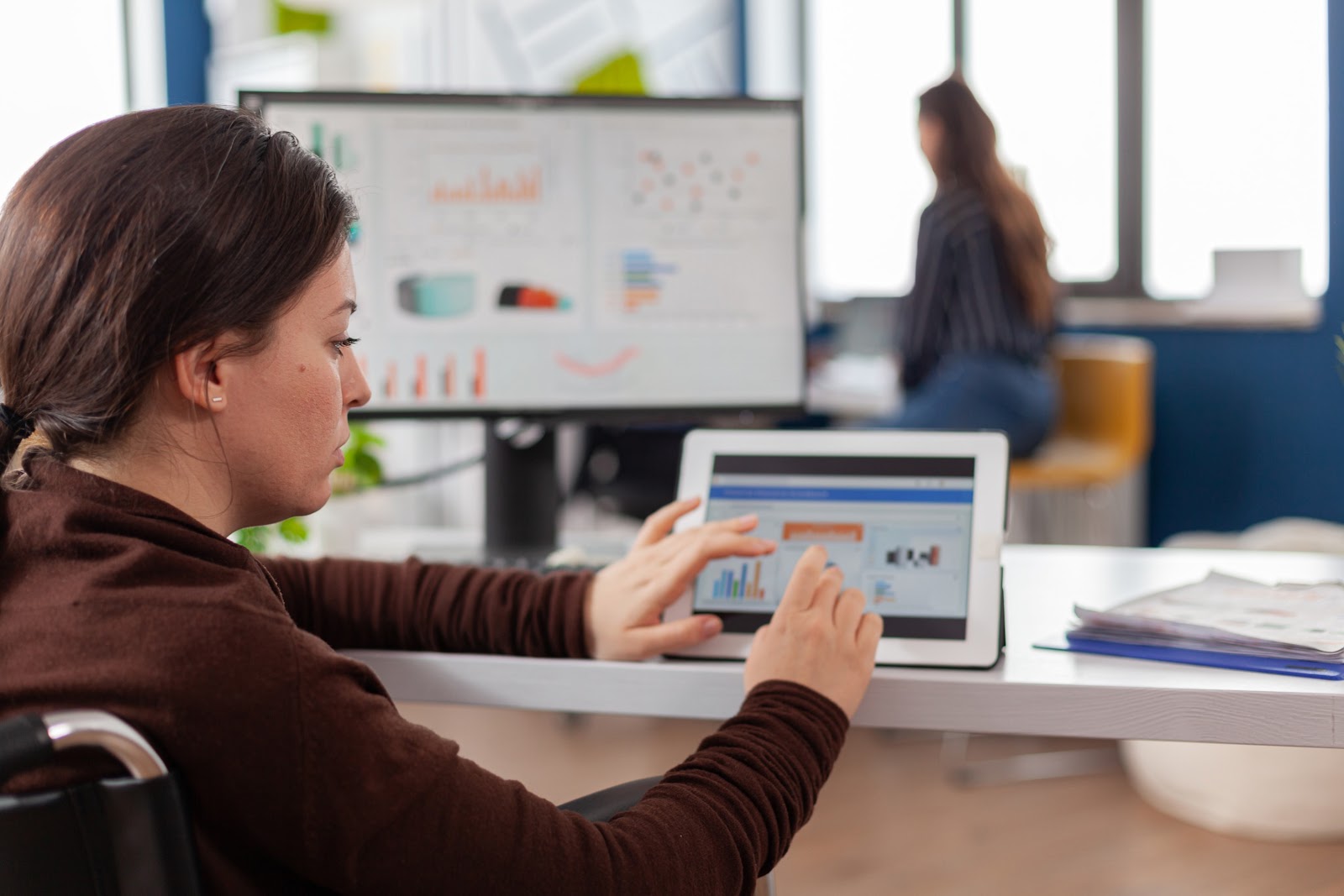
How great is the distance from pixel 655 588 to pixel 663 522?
71 millimetres

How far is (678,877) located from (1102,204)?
400cm

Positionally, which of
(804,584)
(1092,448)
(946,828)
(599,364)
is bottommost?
(946,828)

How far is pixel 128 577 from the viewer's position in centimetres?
65

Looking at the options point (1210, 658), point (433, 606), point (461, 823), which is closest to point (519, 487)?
point (433, 606)

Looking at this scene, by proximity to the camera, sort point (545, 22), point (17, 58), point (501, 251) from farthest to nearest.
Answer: point (545, 22)
point (17, 58)
point (501, 251)

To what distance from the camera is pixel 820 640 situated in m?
0.93

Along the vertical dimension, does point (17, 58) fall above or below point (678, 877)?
above

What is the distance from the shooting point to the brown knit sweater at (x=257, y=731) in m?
0.63

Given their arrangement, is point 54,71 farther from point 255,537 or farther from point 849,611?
point 849,611

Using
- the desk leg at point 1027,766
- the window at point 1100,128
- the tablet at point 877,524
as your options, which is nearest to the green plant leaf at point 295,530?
the tablet at point 877,524

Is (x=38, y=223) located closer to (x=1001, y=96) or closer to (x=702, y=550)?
(x=702, y=550)

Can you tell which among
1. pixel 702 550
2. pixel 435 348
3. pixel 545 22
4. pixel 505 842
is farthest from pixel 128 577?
pixel 545 22

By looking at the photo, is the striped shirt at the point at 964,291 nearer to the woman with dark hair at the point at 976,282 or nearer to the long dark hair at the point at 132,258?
the woman with dark hair at the point at 976,282

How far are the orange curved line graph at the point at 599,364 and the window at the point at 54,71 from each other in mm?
2016
